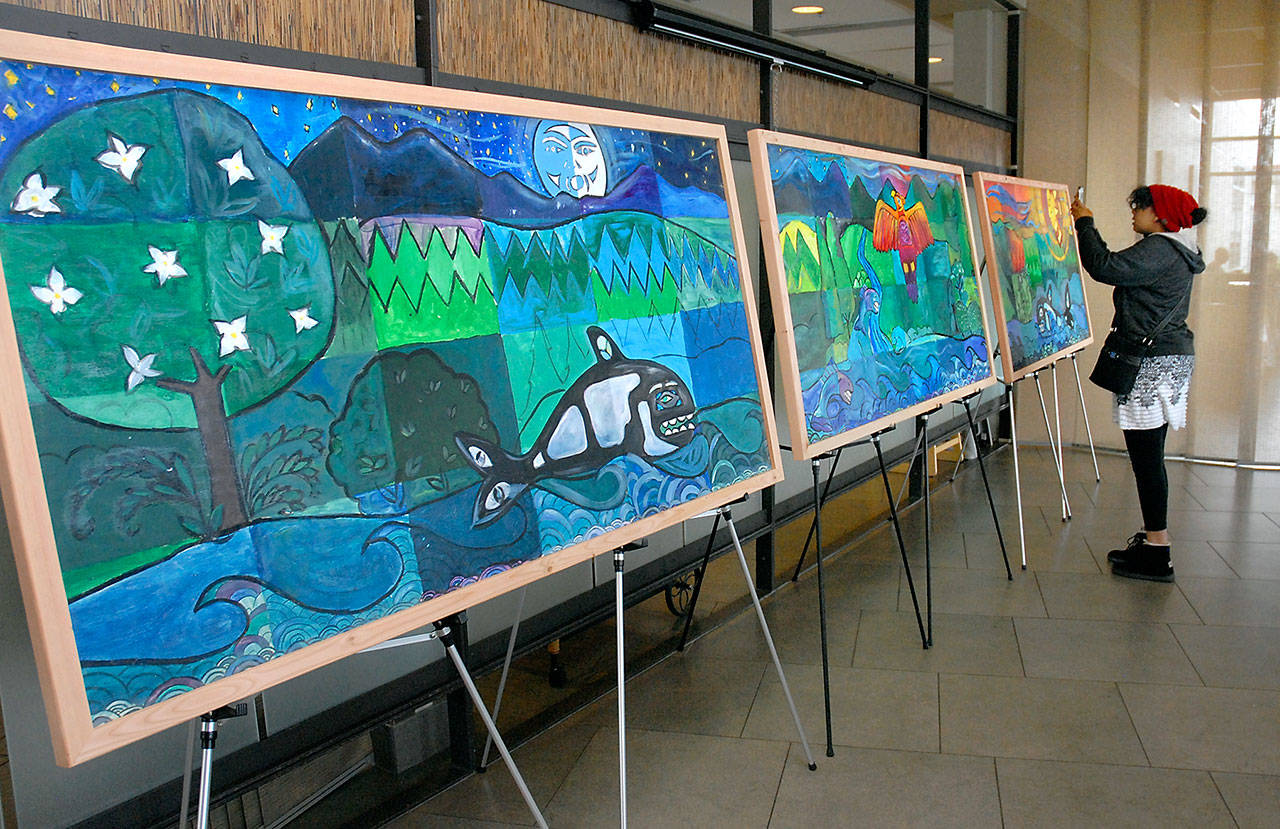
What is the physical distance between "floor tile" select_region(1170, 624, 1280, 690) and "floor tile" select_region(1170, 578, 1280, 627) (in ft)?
0.29

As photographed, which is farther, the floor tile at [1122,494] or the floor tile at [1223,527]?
the floor tile at [1122,494]

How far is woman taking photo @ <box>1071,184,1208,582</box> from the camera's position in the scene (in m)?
3.64

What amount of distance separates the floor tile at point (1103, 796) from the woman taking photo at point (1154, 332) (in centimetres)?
158

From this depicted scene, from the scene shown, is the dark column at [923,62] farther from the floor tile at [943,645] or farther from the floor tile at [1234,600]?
the floor tile at [943,645]

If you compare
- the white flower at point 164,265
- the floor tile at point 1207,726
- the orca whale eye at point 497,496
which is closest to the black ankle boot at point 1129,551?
the floor tile at point 1207,726

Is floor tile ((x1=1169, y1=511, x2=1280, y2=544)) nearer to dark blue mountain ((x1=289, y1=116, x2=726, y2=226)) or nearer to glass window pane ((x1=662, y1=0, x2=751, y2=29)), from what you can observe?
glass window pane ((x1=662, y1=0, x2=751, y2=29))

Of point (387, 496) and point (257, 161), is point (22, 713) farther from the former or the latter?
point (257, 161)

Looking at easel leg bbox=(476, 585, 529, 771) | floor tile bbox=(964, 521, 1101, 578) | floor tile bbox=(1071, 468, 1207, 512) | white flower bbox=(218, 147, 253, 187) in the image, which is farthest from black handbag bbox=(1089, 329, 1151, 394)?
white flower bbox=(218, 147, 253, 187)

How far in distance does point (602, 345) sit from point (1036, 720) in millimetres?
1627

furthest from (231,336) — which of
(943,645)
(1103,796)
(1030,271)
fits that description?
(1030,271)

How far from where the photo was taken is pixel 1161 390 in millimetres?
3686

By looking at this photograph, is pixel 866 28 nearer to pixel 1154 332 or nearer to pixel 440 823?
pixel 1154 332

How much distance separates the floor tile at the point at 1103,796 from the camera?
2.15 meters

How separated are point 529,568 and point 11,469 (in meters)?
0.83
